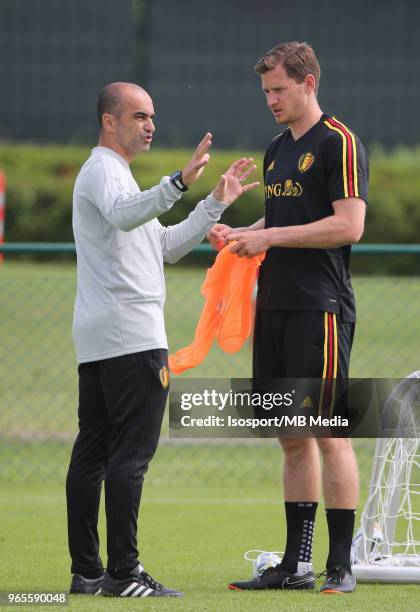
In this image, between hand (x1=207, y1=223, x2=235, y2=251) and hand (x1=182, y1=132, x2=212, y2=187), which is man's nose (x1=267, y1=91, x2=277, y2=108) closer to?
hand (x1=182, y1=132, x2=212, y2=187)

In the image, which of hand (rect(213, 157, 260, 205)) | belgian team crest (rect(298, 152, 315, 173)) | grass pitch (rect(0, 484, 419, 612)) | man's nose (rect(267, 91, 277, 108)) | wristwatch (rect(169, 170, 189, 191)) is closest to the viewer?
wristwatch (rect(169, 170, 189, 191))

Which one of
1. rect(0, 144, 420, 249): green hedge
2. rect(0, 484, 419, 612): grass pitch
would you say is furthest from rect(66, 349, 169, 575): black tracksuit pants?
rect(0, 144, 420, 249): green hedge

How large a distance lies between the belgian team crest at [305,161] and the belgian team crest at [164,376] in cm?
106

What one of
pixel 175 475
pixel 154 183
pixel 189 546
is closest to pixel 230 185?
pixel 189 546

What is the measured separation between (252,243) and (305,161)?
18.2 inches

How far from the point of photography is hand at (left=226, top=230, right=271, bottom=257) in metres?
5.41

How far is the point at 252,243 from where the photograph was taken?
17.8 ft

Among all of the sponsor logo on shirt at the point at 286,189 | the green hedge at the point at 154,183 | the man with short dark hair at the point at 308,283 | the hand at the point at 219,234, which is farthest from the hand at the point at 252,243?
the green hedge at the point at 154,183

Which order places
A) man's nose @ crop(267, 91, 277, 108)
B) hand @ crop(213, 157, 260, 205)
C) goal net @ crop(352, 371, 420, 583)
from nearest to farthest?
hand @ crop(213, 157, 260, 205) < man's nose @ crop(267, 91, 277, 108) < goal net @ crop(352, 371, 420, 583)

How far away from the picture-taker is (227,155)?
26.3 meters

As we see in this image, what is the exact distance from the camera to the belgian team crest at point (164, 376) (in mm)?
5344

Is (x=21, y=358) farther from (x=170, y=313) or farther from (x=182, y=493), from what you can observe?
(x=182, y=493)

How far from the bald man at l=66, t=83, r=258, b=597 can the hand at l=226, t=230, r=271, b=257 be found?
150mm

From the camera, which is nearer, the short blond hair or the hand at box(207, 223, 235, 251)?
the short blond hair
